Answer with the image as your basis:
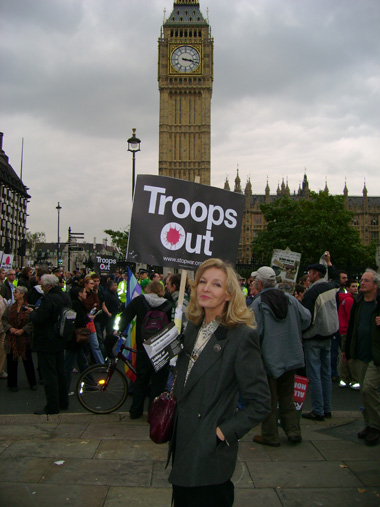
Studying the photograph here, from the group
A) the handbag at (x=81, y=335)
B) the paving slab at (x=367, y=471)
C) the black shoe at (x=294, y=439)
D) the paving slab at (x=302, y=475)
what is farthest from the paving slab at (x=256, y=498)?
the handbag at (x=81, y=335)

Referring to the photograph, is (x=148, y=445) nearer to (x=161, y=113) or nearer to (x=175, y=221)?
(x=175, y=221)

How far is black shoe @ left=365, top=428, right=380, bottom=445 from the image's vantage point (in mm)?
5621

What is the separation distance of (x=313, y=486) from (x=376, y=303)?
7.77 ft

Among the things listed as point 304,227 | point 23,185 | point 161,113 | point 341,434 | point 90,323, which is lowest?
point 341,434

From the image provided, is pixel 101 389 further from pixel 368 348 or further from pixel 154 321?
pixel 368 348

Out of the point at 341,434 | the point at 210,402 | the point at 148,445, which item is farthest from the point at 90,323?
the point at 210,402

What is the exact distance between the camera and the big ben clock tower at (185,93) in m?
87.1

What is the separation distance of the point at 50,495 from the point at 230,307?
2578mm

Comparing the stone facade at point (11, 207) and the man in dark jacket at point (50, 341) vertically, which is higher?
the stone facade at point (11, 207)

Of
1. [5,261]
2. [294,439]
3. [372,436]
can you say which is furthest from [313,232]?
[294,439]

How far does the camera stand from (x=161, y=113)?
89375 mm

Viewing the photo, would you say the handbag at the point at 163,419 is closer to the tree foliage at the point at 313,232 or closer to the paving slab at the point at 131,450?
the paving slab at the point at 131,450

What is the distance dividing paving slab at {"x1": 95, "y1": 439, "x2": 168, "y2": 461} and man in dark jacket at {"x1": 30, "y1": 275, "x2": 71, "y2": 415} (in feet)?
4.46

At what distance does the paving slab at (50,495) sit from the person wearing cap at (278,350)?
2.09 m
